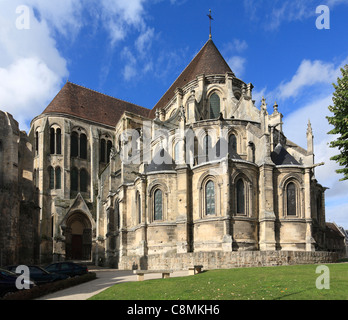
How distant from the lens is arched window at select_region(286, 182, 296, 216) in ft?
93.4

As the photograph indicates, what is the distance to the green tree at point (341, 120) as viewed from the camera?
1997 cm

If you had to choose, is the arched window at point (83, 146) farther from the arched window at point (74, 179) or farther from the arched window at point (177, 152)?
the arched window at point (177, 152)

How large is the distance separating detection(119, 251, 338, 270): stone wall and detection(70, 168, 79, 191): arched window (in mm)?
23107

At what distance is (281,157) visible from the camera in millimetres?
30562

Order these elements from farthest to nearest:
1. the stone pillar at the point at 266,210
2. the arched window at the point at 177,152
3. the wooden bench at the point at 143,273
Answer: the arched window at the point at 177,152
the stone pillar at the point at 266,210
the wooden bench at the point at 143,273

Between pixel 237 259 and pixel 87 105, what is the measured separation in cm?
3562

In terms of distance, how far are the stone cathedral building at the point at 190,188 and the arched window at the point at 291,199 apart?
0.24 feet

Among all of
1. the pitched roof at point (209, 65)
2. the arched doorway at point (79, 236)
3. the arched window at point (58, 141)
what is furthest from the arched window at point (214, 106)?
the arched window at point (58, 141)

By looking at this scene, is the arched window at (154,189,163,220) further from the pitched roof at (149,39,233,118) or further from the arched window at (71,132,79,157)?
the arched window at (71,132,79,157)

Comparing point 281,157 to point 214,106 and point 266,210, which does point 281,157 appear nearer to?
point 266,210

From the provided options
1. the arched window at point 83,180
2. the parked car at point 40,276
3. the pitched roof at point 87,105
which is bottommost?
the parked car at point 40,276

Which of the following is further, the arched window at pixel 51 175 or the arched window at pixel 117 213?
the arched window at pixel 51 175
